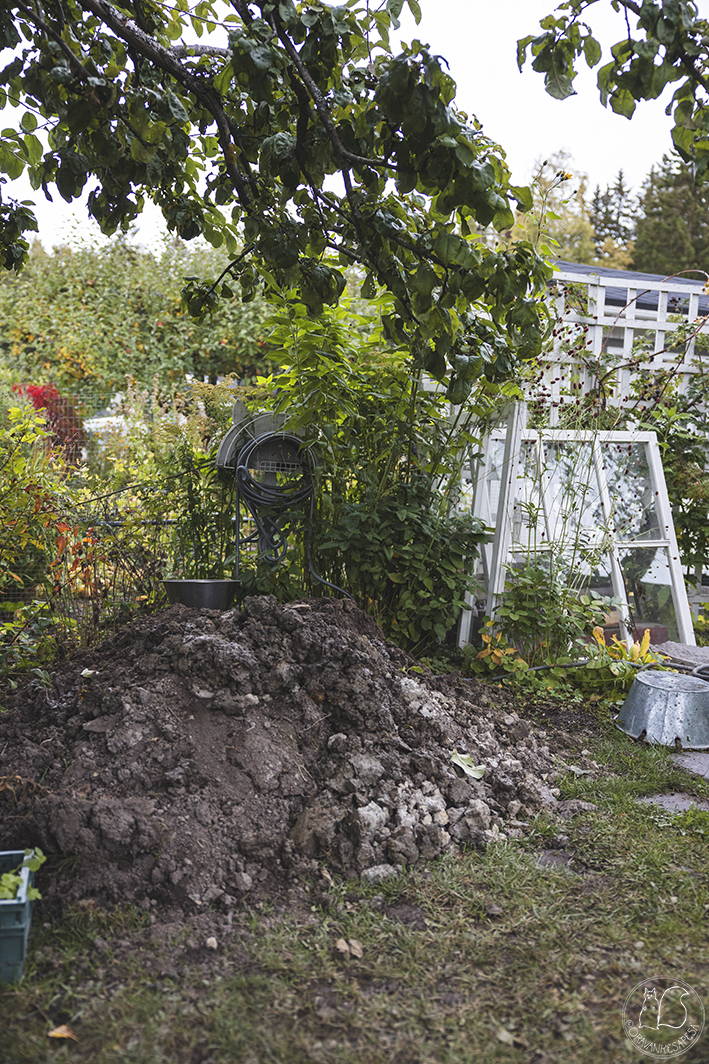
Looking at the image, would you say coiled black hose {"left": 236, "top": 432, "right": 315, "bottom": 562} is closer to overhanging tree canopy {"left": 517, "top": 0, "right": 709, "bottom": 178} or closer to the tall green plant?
the tall green plant

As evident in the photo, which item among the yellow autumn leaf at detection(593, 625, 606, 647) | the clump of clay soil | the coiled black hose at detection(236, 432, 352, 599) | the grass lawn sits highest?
the coiled black hose at detection(236, 432, 352, 599)

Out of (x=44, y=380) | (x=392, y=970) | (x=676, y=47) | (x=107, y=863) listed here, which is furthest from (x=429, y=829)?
(x=44, y=380)

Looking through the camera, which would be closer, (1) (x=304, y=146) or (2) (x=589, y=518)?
(1) (x=304, y=146)

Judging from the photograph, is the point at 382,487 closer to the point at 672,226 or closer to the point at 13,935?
the point at 13,935

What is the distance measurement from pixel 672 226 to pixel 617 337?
67.5 feet

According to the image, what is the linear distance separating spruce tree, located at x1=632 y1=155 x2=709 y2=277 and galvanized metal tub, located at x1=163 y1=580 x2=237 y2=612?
2228 cm

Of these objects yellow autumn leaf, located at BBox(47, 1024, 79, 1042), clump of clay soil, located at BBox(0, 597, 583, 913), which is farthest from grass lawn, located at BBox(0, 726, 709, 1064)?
clump of clay soil, located at BBox(0, 597, 583, 913)

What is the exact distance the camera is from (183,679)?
2.61 meters

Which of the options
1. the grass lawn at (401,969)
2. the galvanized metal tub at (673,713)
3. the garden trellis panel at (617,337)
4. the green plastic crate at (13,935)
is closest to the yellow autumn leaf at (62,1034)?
the grass lawn at (401,969)

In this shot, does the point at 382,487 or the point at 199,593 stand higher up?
the point at 382,487

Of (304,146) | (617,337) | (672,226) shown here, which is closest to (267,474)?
(304,146)

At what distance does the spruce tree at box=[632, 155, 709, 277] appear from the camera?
73.2 feet

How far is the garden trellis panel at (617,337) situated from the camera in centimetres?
458

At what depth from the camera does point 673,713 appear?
320 cm
